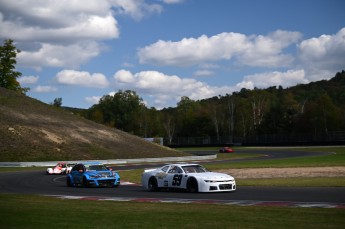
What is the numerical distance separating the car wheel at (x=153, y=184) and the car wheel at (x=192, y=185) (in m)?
2.12

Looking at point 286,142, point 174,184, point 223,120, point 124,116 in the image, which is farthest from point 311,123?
point 174,184

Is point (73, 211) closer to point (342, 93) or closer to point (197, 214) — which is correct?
point (197, 214)

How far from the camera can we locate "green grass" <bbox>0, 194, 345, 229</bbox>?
11025 millimetres

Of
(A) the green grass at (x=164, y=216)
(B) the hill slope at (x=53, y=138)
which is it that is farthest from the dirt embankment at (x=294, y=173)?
(B) the hill slope at (x=53, y=138)

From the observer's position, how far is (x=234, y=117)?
145000 millimetres

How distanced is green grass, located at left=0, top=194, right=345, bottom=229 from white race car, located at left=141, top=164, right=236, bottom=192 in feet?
19.1

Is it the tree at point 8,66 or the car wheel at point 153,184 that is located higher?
the tree at point 8,66

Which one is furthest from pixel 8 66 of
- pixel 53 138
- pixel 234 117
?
pixel 234 117

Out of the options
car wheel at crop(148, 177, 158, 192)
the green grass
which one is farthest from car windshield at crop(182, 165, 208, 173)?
the green grass

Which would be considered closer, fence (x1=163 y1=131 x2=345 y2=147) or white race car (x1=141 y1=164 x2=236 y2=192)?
white race car (x1=141 y1=164 x2=236 y2=192)

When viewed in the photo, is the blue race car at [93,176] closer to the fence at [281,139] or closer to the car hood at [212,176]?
the car hood at [212,176]

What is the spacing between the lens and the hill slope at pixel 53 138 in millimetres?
69062

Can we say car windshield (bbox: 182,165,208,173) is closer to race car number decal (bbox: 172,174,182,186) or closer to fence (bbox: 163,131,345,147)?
race car number decal (bbox: 172,174,182,186)

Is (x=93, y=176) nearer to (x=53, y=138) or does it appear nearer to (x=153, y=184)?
(x=153, y=184)
